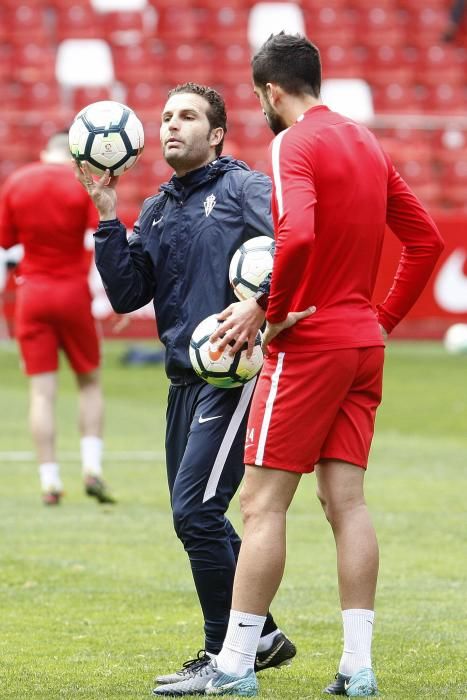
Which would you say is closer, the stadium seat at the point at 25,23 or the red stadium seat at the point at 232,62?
the stadium seat at the point at 25,23

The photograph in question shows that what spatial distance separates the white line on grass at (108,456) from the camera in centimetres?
1147

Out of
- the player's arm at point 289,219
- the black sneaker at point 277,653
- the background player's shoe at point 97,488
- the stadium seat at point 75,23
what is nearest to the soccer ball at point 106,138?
the player's arm at point 289,219

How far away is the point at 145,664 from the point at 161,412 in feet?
31.1

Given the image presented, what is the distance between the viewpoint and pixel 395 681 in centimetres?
485

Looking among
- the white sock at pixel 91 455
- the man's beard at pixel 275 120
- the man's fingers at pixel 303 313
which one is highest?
the man's beard at pixel 275 120

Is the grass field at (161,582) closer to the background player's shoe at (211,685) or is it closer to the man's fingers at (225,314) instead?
the background player's shoe at (211,685)

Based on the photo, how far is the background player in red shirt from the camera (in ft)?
31.8

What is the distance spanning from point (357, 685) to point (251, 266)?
4.73 feet

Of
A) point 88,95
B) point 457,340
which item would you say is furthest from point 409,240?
point 88,95

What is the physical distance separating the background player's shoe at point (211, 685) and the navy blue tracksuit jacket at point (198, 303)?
0.21m

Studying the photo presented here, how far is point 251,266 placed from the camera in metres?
4.75

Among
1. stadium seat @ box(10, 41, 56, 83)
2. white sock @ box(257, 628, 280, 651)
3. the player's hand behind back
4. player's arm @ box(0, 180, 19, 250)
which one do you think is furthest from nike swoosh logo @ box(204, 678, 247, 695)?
stadium seat @ box(10, 41, 56, 83)

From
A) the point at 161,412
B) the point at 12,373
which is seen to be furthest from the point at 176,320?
the point at 12,373

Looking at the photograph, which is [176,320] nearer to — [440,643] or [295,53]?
[295,53]
